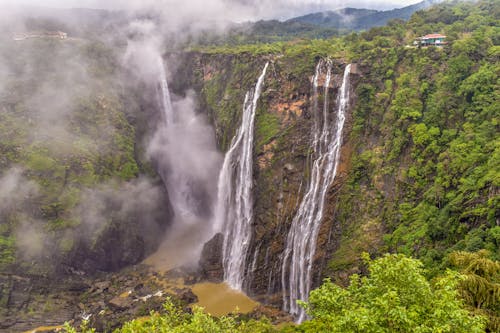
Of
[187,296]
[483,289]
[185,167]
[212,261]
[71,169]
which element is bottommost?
[187,296]

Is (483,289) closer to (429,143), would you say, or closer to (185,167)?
(429,143)

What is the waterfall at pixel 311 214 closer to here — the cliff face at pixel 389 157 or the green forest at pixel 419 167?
the cliff face at pixel 389 157

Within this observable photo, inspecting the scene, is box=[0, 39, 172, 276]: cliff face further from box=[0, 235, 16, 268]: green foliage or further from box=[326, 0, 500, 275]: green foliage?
box=[326, 0, 500, 275]: green foliage

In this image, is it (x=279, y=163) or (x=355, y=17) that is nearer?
(x=279, y=163)

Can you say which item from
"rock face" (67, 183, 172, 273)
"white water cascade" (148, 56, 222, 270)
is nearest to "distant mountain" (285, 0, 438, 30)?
"white water cascade" (148, 56, 222, 270)

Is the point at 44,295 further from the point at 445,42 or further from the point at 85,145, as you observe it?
the point at 445,42

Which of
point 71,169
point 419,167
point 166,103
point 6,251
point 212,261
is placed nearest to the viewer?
point 419,167

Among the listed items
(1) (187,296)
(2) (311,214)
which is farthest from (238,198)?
(1) (187,296)
